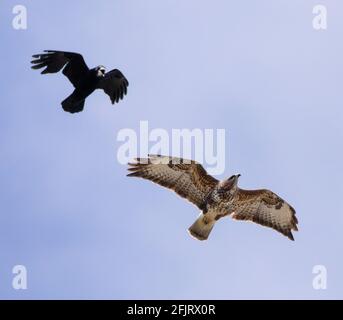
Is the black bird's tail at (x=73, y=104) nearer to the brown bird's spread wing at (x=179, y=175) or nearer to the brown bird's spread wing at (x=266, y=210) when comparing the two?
the brown bird's spread wing at (x=179, y=175)

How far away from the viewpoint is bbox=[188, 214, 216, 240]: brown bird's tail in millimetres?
18406

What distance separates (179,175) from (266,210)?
1788 mm

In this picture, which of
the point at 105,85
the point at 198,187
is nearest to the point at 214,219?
the point at 198,187

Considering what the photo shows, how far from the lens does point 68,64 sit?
2031 centimetres

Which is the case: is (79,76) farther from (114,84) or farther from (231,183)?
(231,183)

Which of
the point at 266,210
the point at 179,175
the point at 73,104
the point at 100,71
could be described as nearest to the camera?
the point at 179,175

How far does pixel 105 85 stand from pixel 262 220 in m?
3.96

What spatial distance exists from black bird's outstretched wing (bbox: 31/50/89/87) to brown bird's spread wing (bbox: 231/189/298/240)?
3.99 meters

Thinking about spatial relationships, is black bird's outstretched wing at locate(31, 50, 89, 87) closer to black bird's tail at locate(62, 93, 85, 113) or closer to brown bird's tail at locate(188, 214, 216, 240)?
black bird's tail at locate(62, 93, 85, 113)

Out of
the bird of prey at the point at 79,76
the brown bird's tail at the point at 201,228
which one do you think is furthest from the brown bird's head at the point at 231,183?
the bird of prey at the point at 79,76

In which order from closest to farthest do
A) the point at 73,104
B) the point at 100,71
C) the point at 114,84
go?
the point at 73,104
the point at 100,71
the point at 114,84

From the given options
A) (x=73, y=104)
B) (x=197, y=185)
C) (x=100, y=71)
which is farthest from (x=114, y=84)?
(x=197, y=185)

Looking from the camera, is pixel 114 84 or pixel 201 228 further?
pixel 114 84
